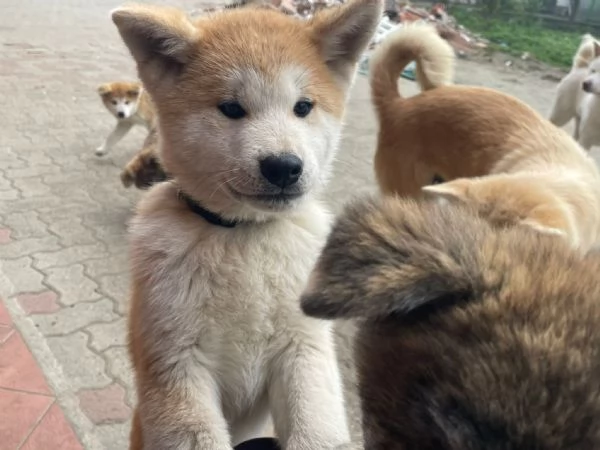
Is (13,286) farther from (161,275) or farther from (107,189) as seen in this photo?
(161,275)

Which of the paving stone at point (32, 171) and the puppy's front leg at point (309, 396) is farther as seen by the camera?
the paving stone at point (32, 171)

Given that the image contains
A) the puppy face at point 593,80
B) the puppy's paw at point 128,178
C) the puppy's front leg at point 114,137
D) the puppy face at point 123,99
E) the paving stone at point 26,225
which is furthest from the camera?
the puppy's front leg at point 114,137

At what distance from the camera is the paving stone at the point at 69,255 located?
4469mm

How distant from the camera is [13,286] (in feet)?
13.4

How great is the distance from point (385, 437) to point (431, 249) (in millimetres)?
362

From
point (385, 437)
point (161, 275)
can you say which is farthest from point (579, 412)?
point (161, 275)

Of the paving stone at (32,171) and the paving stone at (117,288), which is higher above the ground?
the paving stone at (117,288)

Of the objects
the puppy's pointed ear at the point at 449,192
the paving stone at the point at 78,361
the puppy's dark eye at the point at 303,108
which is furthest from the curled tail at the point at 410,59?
the paving stone at the point at 78,361

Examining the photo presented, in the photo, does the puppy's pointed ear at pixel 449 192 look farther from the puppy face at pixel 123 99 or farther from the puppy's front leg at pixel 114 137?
the puppy's front leg at pixel 114 137

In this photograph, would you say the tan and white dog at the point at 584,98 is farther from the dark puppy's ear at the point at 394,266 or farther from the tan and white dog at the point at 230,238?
the dark puppy's ear at the point at 394,266

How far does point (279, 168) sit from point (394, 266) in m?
0.76

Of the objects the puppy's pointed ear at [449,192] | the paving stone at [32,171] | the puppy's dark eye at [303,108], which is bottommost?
the paving stone at [32,171]

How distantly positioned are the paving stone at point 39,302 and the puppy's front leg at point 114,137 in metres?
3.05

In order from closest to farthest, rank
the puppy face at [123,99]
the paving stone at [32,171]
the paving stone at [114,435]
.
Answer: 1. the paving stone at [114,435]
2. the paving stone at [32,171]
3. the puppy face at [123,99]
